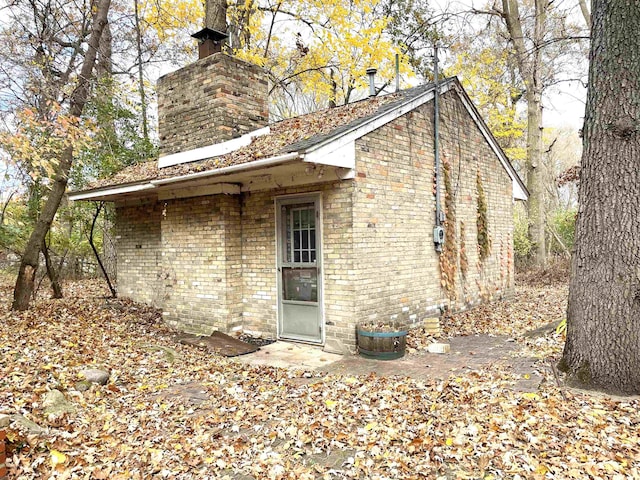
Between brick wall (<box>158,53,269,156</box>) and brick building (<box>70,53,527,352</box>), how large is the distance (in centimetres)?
3

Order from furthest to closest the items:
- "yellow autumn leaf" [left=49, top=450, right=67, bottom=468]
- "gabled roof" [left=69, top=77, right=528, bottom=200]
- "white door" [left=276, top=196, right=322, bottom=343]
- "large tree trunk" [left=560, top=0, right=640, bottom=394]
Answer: "white door" [left=276, top=196, right=322, bottom=343] < "gabled roof" [left=69, top=77, right=528, bottom=200] < "large tree trunk" [left=560, top=0, right=640, bottom=394] < "yellow autumn leaf" [left=49, top=450, right=67, bottom=468]

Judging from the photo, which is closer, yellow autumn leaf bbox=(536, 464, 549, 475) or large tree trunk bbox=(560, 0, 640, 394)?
yellow autumn leaf bbox=(536, 464, 549, 475)

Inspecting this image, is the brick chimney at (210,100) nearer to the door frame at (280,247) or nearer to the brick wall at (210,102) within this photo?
the brick wall at (210,102)

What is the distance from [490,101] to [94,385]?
1701 cm

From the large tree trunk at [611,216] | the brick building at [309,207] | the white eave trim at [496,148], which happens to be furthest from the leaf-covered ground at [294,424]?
the white eave trim at [496,148]

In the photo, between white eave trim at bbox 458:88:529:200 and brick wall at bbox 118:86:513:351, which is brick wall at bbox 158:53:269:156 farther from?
white eave trim at bbox 458:88:529:200

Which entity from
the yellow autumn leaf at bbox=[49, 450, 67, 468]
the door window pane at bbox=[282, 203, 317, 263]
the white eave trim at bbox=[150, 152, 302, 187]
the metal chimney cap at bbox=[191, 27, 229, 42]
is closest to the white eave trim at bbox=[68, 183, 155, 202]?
the white eave trim at bbox=[150, 152, 302, 187]

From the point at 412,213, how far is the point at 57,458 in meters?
6.15

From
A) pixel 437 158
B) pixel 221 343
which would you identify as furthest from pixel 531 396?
pixel 437 158

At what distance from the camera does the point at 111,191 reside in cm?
873

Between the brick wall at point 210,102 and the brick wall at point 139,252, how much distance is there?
2.06 metres

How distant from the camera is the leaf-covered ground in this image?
325 centimetres

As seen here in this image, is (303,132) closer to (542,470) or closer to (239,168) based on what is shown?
(239,168)

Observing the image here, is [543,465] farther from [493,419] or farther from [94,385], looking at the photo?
[94,385]
